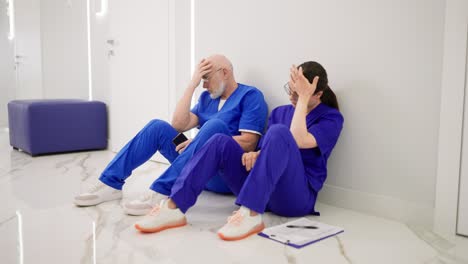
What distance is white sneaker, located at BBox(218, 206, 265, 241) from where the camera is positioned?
170 centimetres

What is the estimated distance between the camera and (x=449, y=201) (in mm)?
1790

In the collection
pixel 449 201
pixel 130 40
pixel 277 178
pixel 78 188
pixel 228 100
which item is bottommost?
pixel 78 188

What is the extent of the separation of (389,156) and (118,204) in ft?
4.63

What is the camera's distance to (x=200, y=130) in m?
2.04

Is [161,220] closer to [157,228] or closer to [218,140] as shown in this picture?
[157,228]

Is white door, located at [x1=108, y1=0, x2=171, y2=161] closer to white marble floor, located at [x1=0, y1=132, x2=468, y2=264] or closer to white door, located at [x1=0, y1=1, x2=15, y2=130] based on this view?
white marble floor, located at [x1=0, y1=132, x2=468, y2=264]

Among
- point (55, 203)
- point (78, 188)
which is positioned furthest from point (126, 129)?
point (55, 203)

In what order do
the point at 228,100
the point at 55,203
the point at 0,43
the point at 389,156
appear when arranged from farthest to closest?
1. the point at 0,43
2. the point at 228,100
3. the point at 55,203
4. the point at 389,156

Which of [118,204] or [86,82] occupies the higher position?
[86,82]

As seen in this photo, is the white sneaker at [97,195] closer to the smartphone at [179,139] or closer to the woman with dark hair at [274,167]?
the smartphone at [179,139]

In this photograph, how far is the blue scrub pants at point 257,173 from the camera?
66.4 inches

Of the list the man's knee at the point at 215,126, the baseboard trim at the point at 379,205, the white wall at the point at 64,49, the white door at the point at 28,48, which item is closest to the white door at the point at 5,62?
the white door at the point at 28,48

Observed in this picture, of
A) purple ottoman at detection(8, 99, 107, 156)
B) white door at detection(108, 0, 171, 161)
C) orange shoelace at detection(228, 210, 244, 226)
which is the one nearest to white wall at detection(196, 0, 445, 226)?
orange shoelace at detection(228, 210, 244, 226)

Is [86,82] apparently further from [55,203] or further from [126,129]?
[55,203]
